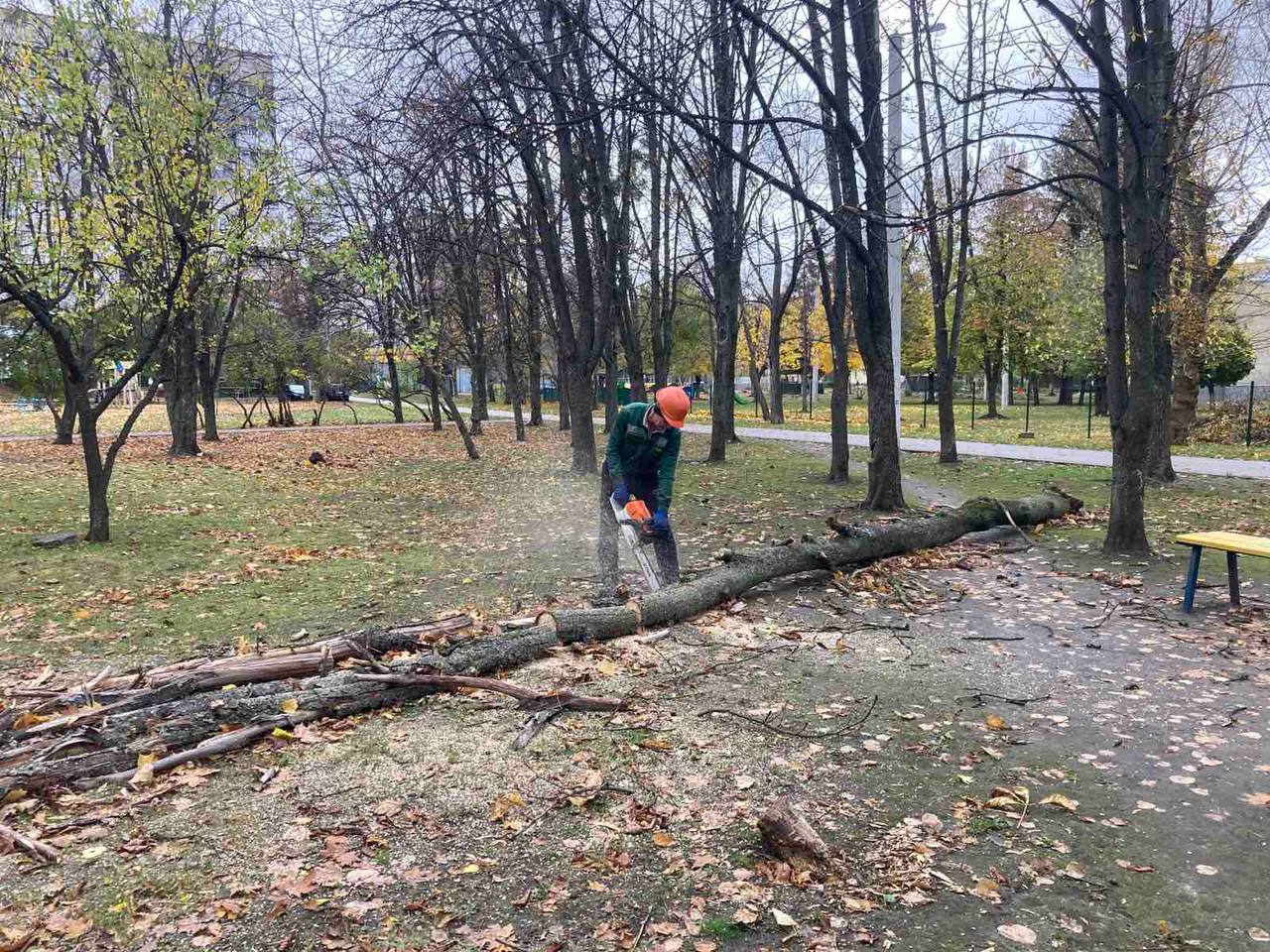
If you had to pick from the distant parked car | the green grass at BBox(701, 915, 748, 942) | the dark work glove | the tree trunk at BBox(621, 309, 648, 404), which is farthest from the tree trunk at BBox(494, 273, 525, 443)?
the distant parked car

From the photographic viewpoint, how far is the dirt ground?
2613mm

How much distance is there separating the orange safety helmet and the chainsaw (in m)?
0.66

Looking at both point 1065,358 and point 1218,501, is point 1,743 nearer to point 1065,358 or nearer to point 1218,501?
point 1218,501

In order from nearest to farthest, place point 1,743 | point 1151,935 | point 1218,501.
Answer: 1. point 1151,935
2. point 1,743
3. point 1218,501

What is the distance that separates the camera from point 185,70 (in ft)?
30.1

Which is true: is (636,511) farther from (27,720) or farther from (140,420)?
(140,420)

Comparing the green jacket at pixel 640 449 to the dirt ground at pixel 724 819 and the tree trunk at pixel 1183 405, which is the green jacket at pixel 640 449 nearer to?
the dirt ground at pixel 724 819

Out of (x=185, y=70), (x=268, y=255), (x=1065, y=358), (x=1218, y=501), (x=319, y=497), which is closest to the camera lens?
(x=268, y=255)

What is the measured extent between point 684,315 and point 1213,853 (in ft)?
135

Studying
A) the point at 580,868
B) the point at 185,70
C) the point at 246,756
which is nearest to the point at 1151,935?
the point at 580,868

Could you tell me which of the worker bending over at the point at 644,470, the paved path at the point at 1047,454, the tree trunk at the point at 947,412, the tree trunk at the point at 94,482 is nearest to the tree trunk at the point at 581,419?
the tree trunk at the point at 947,412

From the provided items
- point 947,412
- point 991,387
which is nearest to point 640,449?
point 947,412

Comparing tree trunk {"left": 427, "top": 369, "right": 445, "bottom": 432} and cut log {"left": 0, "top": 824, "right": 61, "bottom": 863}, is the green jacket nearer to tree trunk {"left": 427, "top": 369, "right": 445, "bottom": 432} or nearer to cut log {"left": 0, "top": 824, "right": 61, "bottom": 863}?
cut log {"left": 0, "top": 824, "right": 61, "bottom": 863}

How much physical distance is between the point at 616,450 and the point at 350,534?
193 inches
